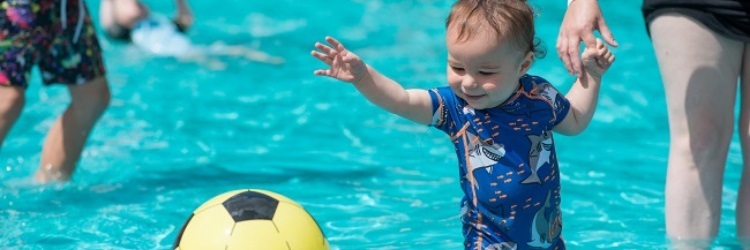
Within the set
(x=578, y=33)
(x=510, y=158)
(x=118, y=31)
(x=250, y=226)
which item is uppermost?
(x=118, y=31)

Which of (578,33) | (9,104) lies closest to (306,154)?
(9,104)

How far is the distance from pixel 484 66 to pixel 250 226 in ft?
3.22

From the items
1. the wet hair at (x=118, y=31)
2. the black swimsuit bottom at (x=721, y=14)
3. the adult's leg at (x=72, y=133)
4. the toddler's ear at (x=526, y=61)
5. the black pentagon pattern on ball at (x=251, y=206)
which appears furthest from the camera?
the wet hair at (x=118, y=31)

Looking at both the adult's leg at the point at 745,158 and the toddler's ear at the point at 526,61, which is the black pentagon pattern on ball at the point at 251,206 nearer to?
the toddler's ear at the point at 526,61

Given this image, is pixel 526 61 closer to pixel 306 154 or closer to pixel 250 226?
pixel 250 226

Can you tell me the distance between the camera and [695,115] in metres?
4.72

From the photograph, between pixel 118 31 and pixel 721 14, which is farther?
pixel 118 31

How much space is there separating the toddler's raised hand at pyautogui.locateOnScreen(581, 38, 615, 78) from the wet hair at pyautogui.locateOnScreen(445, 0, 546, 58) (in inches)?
9.1

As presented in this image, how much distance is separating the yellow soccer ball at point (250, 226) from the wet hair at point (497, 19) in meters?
0.89

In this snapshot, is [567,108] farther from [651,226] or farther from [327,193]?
[327,193]

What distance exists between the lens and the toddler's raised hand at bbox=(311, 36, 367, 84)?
4.04 meters

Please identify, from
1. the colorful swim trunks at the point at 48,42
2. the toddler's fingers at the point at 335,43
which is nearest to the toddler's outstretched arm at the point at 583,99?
the toddler's fingers at the point at 335,43

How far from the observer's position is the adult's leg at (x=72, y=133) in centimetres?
631

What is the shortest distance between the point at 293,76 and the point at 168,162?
2.33 m
